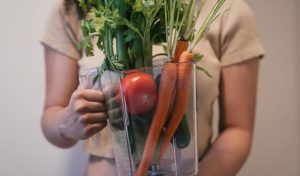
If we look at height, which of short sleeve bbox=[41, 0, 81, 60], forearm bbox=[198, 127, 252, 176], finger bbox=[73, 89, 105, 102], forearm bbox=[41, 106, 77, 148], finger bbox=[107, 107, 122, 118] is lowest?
forearm bbox=[198, 127, 252, 176]

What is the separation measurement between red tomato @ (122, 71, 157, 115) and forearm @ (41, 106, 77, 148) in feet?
0.81

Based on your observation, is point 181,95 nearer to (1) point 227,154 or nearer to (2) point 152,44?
(2) point 152,44

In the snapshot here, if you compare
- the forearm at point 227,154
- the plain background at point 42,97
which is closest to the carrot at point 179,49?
Result: the forearm at point 227,154

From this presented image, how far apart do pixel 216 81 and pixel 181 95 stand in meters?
0.24

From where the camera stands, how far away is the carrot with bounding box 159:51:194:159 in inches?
14.3

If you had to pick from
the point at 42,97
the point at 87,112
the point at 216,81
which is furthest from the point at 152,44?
the point at 42,97

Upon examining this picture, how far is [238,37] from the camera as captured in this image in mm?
598

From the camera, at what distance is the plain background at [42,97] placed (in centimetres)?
73

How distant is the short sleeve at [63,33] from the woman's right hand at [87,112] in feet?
0.70
